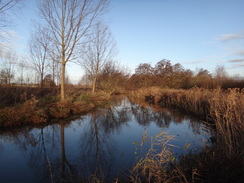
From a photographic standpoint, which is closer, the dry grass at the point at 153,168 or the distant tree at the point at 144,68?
the dry grass at the point at 153,168

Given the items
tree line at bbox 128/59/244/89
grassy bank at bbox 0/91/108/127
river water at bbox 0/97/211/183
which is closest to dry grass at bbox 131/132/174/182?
river water at bbox 0/97/211/183

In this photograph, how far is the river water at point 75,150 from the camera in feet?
11.0

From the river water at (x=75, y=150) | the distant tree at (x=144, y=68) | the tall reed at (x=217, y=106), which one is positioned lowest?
the river water at (x=75, y=150)

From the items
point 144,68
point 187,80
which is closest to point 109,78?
point 187,80

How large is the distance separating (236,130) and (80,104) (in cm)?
882

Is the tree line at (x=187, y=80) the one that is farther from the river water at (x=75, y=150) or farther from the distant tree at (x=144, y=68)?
the river water at (x=75, y=150)

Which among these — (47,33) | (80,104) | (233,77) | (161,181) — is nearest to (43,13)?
(47,33)

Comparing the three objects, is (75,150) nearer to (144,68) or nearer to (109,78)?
(109,78)

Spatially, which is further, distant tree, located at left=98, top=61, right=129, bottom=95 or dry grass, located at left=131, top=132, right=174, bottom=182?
distant tree, located at left=98, top=61, right=129, bottom=95

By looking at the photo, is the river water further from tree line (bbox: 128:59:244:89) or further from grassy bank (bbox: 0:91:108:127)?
tree line (bbox: 128:59:244:89)

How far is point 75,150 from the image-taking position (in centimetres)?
462

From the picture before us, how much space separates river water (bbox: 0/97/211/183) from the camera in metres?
3.36

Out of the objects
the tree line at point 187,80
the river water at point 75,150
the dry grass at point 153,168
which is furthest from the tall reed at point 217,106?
the tree line at point 187,80

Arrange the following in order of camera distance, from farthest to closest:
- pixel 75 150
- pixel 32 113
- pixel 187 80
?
pixel 187 80 → pixel 32 113 → pixel 75 150
